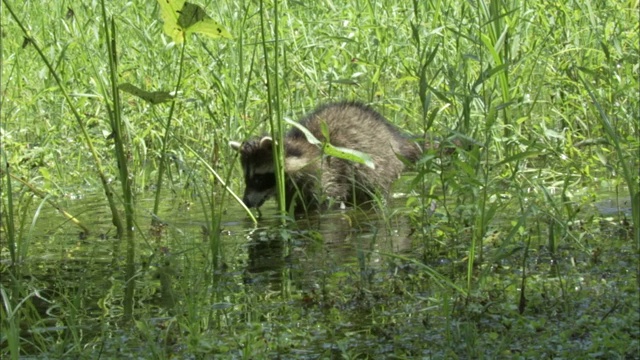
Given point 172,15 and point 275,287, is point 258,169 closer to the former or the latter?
point 172,15

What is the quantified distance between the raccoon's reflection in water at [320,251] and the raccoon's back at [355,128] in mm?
1115

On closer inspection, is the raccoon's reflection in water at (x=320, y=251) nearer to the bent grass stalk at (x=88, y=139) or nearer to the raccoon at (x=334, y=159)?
the bent grass stalk at (x=88, y=139)

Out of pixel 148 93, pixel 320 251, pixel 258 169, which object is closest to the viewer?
pixel 148 93

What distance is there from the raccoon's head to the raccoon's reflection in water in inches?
34.8

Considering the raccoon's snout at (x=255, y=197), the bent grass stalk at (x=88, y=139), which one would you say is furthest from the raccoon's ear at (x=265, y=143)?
the bent grass stalk at (x=88, y=139)

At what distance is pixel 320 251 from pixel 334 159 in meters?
2.19

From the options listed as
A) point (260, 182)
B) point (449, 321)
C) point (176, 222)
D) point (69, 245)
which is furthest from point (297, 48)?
point (449, 321)

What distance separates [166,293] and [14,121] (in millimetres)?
4063

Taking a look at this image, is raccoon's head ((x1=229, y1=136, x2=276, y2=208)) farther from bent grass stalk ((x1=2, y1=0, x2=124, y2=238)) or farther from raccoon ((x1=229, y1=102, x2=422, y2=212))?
bent grass stalk ((x1=2, y1=0, x2=124, y2=238))

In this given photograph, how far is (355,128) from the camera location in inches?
279

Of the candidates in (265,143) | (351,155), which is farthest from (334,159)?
(351,155)

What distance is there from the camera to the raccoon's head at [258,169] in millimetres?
6844

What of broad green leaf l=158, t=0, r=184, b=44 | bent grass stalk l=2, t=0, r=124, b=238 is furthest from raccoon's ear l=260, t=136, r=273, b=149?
broad green leaf l=158, t=0, r=184, b=44

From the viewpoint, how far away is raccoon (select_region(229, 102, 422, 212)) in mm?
6934
